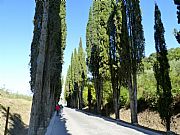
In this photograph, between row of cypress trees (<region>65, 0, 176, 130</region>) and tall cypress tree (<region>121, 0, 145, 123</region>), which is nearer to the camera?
row of cypress trees (<region>65, 0, 176, 130</region>)

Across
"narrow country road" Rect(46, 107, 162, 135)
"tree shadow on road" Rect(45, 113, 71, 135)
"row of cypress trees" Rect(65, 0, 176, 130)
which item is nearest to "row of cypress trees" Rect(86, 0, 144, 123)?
"row of cypress trees" Rect(65, 0, 176, 130)

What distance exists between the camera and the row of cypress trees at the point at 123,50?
19.7 meters

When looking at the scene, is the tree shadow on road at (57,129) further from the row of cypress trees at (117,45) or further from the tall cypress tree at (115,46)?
the tall cypress tree at (115,46)

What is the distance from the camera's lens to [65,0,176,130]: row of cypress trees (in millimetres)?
19656

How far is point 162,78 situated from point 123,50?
9.90 meters

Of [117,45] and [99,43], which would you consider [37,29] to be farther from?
[99,43]

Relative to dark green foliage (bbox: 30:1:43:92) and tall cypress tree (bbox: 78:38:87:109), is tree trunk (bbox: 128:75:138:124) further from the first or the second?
tall cypress tree (bbox: 78:38:87:109)

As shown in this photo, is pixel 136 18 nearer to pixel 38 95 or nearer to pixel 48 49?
pixel 48 49

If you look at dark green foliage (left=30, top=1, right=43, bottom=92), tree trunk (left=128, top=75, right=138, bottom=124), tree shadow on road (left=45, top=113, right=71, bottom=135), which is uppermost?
dark green foliage (left=30, top=1, right=43, bottom=92)

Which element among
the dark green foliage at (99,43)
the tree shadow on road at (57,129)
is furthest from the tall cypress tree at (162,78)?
the dark green foliage at (99,43)

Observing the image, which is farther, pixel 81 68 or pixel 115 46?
pixel 81 68

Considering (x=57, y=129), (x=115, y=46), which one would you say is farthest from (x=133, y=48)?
(x=57, y=129)

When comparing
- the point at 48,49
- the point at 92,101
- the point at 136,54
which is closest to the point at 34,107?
the point at 48,49

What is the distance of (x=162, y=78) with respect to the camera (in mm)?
19469
